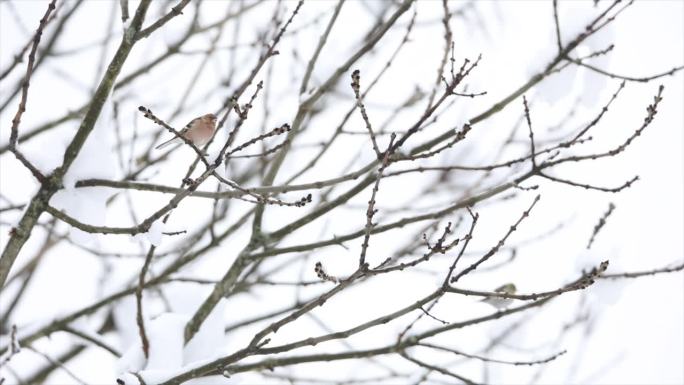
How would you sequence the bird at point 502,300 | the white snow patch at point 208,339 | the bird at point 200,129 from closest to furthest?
the bird at point 502,300 < the bird at point 200,129 < the white snow patch at point 208,339

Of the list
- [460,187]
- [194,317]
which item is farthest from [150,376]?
A: [460,187]

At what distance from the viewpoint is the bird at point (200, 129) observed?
2.55 metres

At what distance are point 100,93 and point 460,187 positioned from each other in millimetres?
2347

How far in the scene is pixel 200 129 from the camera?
2.59m

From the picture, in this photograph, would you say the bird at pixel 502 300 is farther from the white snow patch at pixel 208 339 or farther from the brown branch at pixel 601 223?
the white snow patch at pixel 208 339

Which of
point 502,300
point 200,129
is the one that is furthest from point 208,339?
point 502,300

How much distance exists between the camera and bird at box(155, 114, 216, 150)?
2.55 m

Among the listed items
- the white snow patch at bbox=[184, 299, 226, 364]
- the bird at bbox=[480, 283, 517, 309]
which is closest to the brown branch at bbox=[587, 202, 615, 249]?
the bird at bbox=[480, 283, 517, 309]

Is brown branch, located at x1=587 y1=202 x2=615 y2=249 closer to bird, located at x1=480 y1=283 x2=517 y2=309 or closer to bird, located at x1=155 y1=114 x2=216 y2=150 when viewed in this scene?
bird, located at x1=480 y1=283 x2=517 y2=309

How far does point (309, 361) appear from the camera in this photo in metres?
2.37

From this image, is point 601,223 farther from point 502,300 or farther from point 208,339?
point 208,339

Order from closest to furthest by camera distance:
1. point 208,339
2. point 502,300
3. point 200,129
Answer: point 502,300 → point 200,129 → point 208,339

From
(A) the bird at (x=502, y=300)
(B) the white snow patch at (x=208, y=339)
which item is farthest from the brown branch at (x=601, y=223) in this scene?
(B) the white snow patch at (x=208, y=339)

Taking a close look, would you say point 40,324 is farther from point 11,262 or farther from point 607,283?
point 607,283
